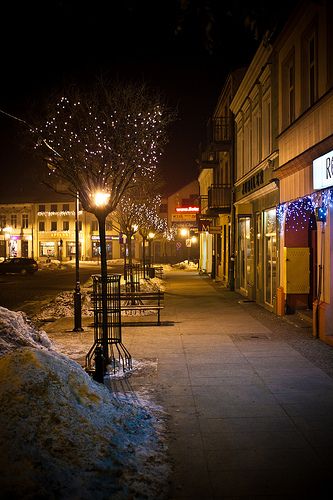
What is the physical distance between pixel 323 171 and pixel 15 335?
635cm

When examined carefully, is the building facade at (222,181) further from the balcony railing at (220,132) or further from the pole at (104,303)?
the pole at (104,303)

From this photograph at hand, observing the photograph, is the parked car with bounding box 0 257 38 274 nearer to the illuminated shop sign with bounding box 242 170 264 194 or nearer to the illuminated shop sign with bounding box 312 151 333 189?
the illuminated shop sign with bounding box 242 170 264 194

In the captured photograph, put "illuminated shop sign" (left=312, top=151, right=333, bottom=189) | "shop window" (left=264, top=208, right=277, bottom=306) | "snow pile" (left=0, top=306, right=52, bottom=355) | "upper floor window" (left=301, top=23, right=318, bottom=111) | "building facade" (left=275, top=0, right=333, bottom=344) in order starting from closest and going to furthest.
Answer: "snow pile" (left=0, top=306, right=52, bottom=355) < "illuminated shop sign" (left=312, top=151, right=333, bottom=189) < "building facade" (left=275, top=0, right=333, bottom=344) < "upper floor window" (left=301, top=23, right=318, bottom=111) < "shop window" (left=264, top=208, right=277, bottom=306)

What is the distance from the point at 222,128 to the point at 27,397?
72.9ft

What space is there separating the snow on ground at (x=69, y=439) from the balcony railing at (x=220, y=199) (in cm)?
1978

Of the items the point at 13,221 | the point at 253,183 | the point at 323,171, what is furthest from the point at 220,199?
the point at 13,221

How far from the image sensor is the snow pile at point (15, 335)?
25.5 feet

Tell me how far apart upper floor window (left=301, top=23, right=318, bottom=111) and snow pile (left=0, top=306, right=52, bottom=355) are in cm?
777

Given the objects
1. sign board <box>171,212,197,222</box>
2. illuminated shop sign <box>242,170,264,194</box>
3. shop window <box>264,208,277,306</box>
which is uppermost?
sign board <box>171,212,197,222</box>

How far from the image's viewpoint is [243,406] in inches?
260

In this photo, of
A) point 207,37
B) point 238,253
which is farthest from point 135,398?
point 238,253

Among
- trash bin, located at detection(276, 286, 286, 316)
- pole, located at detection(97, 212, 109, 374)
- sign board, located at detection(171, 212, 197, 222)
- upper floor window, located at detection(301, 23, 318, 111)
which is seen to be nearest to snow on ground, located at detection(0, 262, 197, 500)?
pole, located at detection(97, 212, 109, 374)

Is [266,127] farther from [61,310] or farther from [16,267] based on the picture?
[16,267]

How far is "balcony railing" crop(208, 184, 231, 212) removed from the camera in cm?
2523
